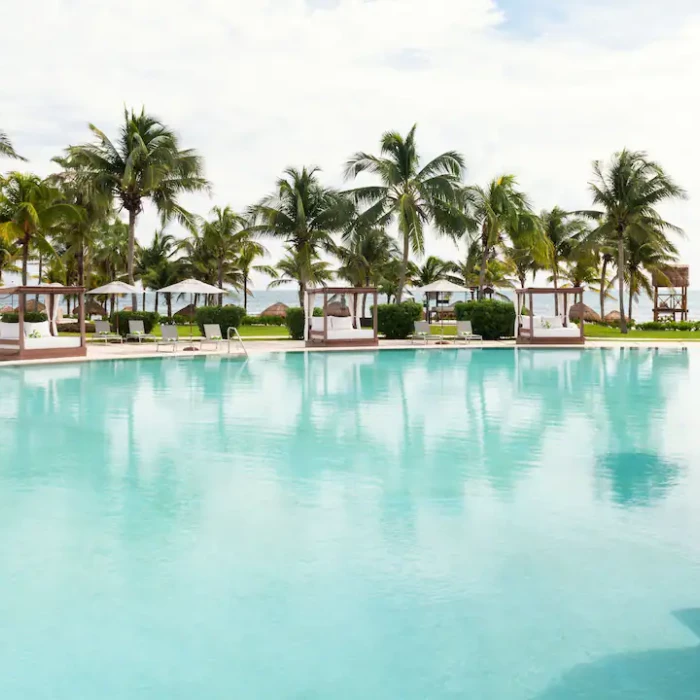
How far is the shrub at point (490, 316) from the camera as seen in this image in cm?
2859

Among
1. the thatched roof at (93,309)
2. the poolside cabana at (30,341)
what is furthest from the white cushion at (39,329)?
the thatched roof at (93,309)

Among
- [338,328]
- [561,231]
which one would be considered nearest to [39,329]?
[338,328]

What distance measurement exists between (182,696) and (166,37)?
777 inches

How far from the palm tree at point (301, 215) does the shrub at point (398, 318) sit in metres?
4.88

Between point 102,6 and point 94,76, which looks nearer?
point 102,6

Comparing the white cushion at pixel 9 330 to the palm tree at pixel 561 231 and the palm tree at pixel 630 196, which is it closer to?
the palm tree at pixel 630 196

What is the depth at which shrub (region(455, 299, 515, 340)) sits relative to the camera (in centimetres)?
2859

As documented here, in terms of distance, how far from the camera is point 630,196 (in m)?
33.5

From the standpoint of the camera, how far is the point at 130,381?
1544 cm

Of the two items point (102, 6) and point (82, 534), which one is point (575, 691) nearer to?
point (82, 534)

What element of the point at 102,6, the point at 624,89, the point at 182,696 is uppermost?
the point at 102,6

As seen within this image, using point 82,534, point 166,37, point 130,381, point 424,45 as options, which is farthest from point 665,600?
point 166,37

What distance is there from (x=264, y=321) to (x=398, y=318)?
14487 millimetres

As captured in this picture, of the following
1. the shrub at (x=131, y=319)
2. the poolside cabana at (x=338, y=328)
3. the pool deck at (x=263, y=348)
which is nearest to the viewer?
the pool deck at (x=263, y=348)
